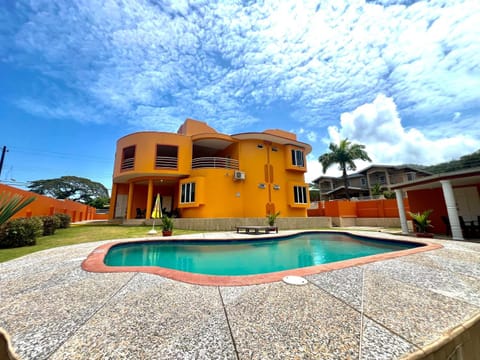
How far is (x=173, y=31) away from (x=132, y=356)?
397 inches

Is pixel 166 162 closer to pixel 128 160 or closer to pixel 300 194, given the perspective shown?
pixel 128 160

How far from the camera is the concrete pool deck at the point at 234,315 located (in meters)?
1.70

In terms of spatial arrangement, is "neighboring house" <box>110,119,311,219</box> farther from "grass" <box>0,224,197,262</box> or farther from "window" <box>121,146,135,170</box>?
"grass" <box>0,224,197,262</box>

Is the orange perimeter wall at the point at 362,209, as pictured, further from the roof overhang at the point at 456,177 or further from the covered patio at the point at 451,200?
the roof overhang at the point at 456,177

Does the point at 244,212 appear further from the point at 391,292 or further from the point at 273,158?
the point at 391,292

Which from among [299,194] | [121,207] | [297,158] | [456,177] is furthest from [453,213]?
[121,207]

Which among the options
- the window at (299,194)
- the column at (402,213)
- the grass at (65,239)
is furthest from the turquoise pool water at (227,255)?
the window at (299,194)

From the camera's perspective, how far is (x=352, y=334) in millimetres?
1885

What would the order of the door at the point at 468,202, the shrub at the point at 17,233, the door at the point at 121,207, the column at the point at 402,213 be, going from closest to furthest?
1. the shrub at the point at 17,233
2. the door at the point at 468,202
3. the column at the point at 402,213
4. the door at the point at 121,207

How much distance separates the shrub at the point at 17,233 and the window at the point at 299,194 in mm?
16227

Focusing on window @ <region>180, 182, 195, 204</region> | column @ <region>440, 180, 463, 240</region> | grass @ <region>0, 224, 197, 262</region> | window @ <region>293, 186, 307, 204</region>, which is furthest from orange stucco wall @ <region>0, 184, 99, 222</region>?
column @ <region>440, 180, 463, 240</region>

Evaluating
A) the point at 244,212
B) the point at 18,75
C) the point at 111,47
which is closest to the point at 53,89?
the point at 18,75

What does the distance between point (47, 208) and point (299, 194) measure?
66.9 ft

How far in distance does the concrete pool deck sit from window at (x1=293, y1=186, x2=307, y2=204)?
1344 cm
